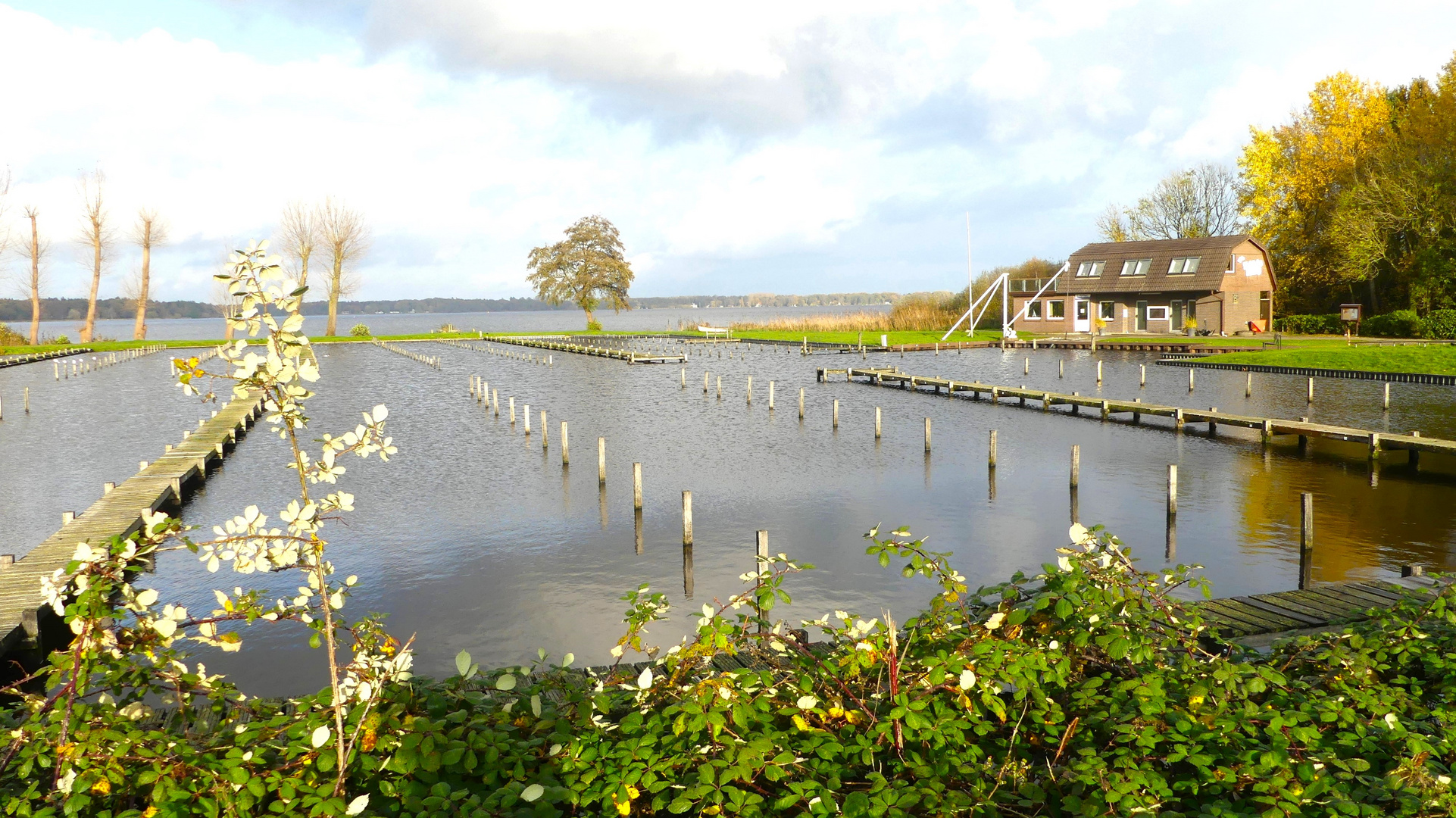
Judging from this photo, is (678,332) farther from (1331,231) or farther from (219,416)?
(219,416)

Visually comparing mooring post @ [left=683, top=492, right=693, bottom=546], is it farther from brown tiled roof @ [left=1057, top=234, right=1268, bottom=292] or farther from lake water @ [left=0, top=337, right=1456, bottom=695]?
brown tiled roof @ [left=1057, top=234, right=1268, bottom=292]

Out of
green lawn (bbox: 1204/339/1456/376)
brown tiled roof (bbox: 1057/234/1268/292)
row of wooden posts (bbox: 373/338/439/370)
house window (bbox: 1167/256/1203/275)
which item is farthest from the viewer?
house window (bbox: 1167/256/1203/275)

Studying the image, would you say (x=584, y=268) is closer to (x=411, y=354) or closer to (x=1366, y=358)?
(x=411, y=354)

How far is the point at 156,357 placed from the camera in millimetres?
69500

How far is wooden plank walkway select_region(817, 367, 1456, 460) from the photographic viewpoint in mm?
21781

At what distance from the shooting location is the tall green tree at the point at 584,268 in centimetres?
9531

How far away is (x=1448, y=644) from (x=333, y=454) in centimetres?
724

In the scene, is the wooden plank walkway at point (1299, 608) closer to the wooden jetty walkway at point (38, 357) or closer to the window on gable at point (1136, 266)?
the window on gable at point (1136, 266)

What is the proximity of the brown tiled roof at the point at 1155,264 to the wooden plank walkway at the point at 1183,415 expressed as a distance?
30.0m

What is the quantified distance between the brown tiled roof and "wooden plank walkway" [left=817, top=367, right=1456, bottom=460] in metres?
30.0

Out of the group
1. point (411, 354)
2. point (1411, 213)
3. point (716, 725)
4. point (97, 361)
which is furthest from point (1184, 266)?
point (97, 361)

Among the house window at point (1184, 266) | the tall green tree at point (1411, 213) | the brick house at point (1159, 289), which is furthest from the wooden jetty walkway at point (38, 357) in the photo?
the tall green tree at point (1411, 213)

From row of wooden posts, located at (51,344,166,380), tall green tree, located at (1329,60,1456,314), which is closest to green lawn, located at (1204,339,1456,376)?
tall green tree, located at (1329,60,1456,314)

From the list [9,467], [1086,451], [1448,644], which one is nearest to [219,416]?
[9,467]
